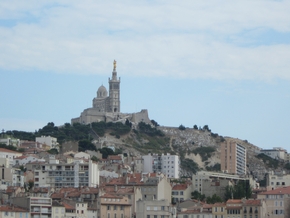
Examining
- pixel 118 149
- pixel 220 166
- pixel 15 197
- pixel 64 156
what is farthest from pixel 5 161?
pixel 220 166

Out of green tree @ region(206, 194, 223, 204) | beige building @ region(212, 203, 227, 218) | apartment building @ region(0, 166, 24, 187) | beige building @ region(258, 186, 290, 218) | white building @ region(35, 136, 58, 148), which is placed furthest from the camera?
white building @ region(35, 136, 58, 148)

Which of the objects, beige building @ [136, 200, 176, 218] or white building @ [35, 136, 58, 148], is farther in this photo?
white building @ [35, 136, 58, 148]

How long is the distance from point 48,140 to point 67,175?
47663 millimetres

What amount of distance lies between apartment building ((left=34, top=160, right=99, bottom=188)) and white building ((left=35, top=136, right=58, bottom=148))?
1745 inches

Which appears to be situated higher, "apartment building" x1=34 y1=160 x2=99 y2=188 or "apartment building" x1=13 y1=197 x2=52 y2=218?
"apartment building" x1=34 y1=160 x2=99 y2=188

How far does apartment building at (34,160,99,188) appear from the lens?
421 ft

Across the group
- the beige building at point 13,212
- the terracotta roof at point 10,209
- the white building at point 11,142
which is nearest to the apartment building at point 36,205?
the beige building at point 13,212

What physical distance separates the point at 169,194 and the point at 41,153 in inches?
1488

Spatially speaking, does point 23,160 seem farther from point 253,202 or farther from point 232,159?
point 232,159

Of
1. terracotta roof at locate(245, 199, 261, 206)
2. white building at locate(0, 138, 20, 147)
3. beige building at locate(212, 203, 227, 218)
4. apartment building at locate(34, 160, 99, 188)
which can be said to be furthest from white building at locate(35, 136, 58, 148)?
beige building at locate(212, 203, 227, 218)

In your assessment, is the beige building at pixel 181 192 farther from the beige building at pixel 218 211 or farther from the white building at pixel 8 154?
the white building at pixel 8 154

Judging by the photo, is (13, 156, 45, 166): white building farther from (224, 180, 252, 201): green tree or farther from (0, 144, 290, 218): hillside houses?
(224, 180, 252, 201): green tree

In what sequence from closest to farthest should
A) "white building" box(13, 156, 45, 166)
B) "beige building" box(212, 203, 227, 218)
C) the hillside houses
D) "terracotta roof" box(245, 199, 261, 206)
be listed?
the hillside houses < "beige building" box(212, 203, 227, 218) < "terracotta roof" box(245, 199, 261, 206) < "white building" box(13, 156, 45, 166)

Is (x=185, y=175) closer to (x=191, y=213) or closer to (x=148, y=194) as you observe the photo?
(x=148, y=194)
